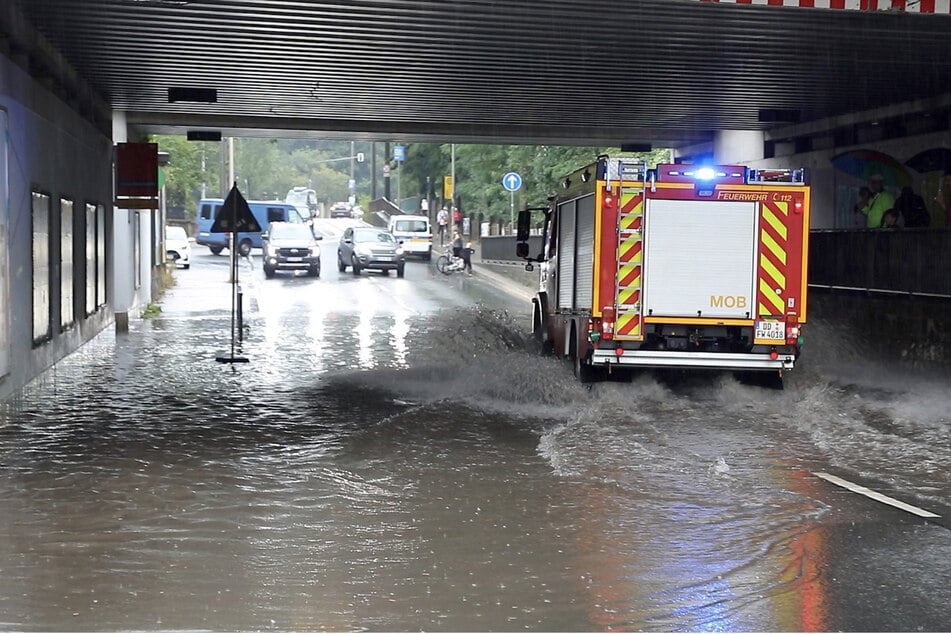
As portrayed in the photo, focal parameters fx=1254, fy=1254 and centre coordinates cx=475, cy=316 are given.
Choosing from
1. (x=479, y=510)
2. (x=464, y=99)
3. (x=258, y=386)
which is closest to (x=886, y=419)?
(x=479, y=510)

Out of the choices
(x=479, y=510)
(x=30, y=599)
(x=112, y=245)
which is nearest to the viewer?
(x=30, y=599)

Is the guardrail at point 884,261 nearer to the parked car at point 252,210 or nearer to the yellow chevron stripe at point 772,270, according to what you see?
the yellow chevron stripe at point 772,270

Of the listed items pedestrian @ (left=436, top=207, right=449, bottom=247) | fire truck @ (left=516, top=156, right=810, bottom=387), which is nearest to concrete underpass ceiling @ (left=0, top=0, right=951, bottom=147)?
fire truck @ (left=516, top=156, right=810, bottom=387)

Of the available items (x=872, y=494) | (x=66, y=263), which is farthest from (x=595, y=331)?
(x=66, y=263)

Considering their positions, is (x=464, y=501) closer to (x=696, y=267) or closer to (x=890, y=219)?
(x=696, y=267)

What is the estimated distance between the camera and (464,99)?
21703mm

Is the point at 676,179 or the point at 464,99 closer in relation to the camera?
the point at 676,179

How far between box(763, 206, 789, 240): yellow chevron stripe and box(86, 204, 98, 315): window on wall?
11.4 m

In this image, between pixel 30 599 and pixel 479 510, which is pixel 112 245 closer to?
pixel 479 510

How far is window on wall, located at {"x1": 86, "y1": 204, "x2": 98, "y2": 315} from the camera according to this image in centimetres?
2036

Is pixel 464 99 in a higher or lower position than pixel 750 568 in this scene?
higher

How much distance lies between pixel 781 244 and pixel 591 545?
282 inches

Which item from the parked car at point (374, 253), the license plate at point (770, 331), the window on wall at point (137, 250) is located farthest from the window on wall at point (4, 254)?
the parked car at point (374, 253)

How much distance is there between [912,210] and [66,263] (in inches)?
531
